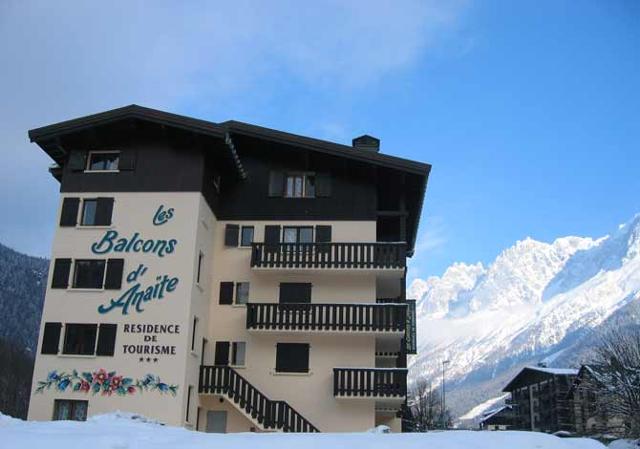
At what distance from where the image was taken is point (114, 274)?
31.0 meters

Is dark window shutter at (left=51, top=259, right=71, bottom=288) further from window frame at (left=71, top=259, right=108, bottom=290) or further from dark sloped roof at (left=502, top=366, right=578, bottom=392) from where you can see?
dark sloped roof at (left=502, top=366, right=578, bottom=392)

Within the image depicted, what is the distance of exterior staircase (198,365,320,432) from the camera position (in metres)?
30.4

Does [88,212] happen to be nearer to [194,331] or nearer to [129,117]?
[129,117]

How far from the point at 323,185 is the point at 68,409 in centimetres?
1427

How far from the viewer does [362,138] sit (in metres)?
38.7

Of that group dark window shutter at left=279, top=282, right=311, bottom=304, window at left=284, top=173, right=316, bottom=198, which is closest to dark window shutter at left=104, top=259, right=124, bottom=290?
dark window shutter at left=279, top=282, right=311, bottom=304

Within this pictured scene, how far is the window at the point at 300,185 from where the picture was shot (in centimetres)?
3491

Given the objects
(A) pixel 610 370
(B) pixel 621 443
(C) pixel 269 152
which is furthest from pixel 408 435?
(A) pixel 610 370

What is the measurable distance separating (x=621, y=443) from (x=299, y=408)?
21360 mm

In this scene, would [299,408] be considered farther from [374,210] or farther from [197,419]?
[374,210]

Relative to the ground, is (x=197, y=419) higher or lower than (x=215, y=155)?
lower

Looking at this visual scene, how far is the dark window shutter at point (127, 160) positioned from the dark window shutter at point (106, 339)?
22.1 feet

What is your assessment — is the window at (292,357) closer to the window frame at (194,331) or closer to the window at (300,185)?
the window frame at (194,331)

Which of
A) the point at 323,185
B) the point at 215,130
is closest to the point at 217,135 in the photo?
the point at 215,130
